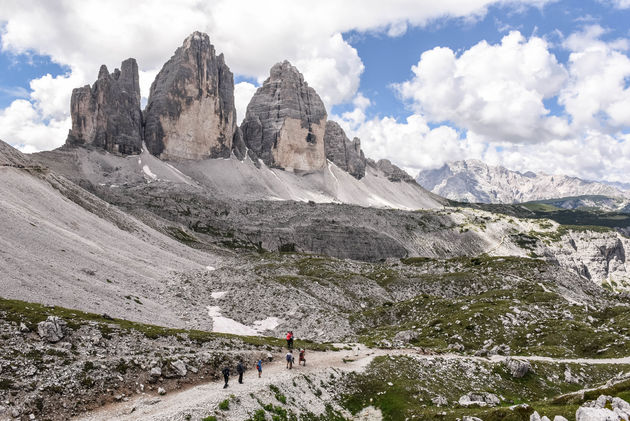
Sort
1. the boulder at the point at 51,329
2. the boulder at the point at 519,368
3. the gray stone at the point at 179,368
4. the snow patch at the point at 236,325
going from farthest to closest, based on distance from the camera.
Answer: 1. the snow patch at the point at 236,325
2. the boulder at the point at 519,368
3. the gray stone at the point at 179,368
4. the boulder at the point at 51,329

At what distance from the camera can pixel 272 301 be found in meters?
73.2

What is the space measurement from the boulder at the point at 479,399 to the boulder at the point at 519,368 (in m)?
6.11

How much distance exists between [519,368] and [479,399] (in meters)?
7.59

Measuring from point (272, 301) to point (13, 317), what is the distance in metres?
44.8

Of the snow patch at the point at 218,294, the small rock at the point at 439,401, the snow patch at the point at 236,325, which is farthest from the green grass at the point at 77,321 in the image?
the snow patch at the point at 218,294

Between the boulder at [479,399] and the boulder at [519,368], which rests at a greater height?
the boulder at [519,368]

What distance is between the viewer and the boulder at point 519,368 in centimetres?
3906

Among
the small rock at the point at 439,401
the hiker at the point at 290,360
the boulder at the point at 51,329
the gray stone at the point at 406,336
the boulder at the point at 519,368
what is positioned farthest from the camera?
the gray stone at the point at 406,336

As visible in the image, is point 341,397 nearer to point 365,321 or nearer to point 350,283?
point 365,321

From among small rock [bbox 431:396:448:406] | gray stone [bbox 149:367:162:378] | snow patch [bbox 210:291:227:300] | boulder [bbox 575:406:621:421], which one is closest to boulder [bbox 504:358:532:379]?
small rock [bbox 431:396:448:406]

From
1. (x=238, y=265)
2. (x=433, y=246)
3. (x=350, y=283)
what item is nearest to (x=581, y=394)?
(x=350, y=283)

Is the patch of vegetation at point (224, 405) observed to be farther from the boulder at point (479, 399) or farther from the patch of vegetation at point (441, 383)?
the boulder at point (479, 399)

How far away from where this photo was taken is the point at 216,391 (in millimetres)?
28375

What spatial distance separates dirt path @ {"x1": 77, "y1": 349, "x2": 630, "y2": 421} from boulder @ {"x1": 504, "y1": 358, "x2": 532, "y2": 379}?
2.32m
